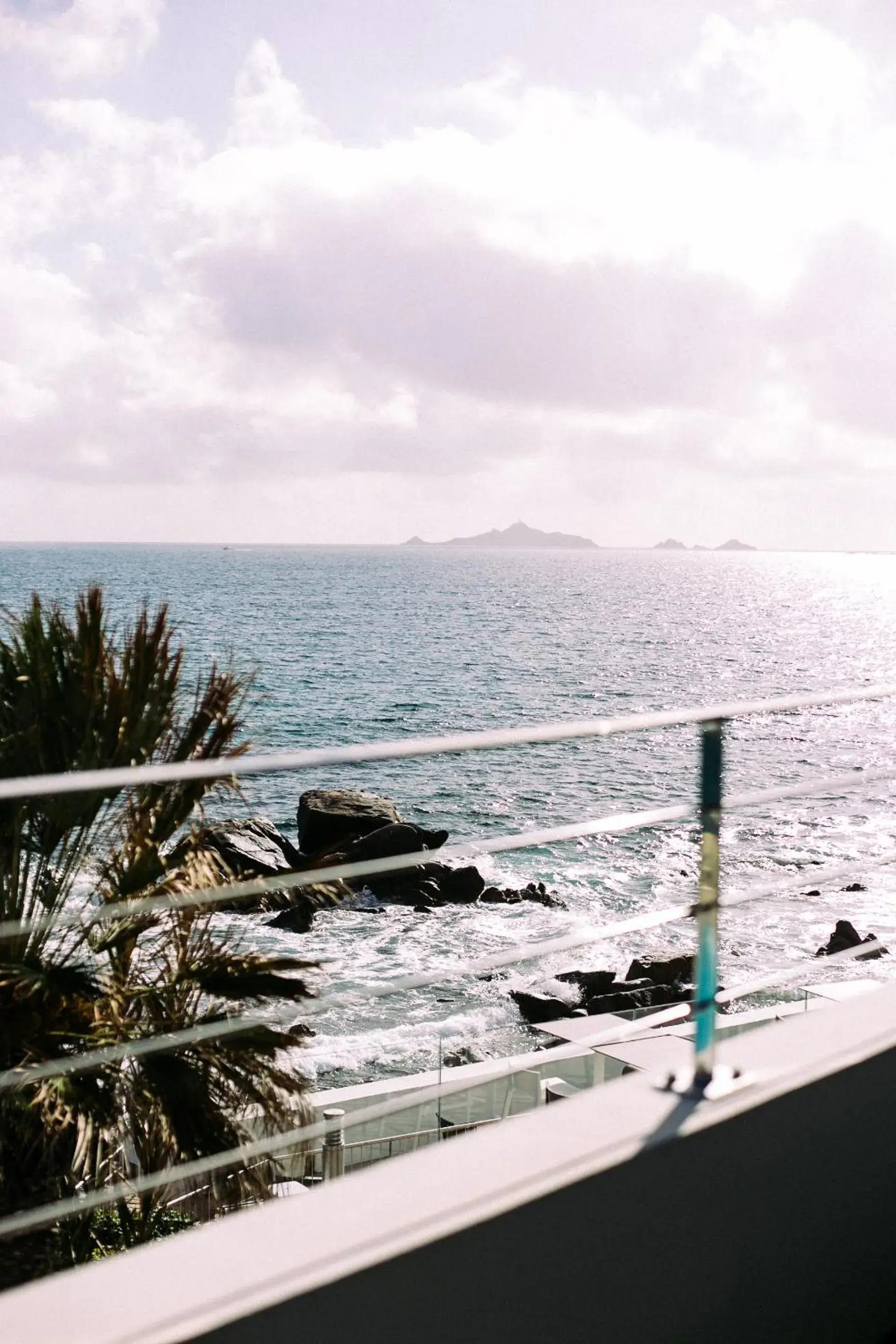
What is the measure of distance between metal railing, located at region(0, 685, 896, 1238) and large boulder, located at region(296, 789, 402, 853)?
2548 cm

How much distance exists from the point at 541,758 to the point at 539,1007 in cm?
2175

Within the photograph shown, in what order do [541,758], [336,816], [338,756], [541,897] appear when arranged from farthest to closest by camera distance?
[541,758] → [336,816] → [541,897] → [338,756]

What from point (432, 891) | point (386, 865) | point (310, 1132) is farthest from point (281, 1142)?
point (432, 891)

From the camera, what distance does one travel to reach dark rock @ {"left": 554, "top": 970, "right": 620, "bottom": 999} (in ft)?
68.8

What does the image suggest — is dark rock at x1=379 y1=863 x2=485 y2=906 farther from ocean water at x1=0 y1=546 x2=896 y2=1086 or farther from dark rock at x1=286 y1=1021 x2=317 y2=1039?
dark rock at x1=286 y1=1021 x2=317 y2=1039

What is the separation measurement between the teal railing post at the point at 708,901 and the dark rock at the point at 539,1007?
18.5 m

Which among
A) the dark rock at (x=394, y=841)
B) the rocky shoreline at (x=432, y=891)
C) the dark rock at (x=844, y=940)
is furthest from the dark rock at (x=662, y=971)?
the dark rock at (x=394, y=841)

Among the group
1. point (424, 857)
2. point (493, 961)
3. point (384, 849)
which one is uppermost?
point (424, 857)

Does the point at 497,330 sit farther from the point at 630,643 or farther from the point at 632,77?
the point at 632,77

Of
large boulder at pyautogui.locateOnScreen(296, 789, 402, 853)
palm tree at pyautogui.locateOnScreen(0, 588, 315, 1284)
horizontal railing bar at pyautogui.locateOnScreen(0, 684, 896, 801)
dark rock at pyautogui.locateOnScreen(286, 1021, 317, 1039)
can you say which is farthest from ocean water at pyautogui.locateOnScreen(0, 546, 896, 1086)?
large boulder at pyautogui.locateOnScreen(296, 789, 402, 853)

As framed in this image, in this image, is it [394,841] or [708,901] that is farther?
[394,841]

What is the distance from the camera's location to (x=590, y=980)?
21.3m

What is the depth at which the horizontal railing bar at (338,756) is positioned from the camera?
1.26 metres

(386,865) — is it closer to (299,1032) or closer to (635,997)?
(299,1032)
